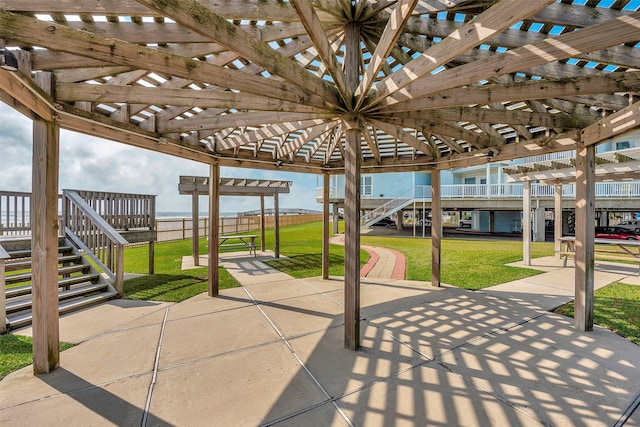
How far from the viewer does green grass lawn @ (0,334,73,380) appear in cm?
286

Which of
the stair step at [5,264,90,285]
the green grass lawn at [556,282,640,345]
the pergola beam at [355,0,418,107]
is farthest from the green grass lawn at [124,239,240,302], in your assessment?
the green grass lawn at [556,282,640,345]

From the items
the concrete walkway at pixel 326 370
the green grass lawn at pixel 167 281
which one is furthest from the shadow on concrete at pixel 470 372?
the green grass lawn at pixel 167 281

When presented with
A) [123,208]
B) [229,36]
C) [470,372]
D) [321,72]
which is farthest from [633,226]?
[123,208]

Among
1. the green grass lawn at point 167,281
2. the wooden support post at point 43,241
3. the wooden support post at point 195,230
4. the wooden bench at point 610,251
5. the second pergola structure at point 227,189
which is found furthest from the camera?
the second pergola structure at point 227,189

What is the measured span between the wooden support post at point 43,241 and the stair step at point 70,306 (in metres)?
1.70

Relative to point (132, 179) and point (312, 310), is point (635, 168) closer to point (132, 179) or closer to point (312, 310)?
point (312, 310)

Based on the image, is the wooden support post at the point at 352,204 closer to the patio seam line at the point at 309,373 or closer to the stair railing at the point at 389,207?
the patio seam line at the point at 309,373

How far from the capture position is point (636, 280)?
639 centimetres

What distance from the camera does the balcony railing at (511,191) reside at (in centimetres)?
1345

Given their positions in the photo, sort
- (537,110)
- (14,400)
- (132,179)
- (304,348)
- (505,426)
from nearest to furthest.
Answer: (505,426) → (14,400) → (304,348) → (537,110) → (132,179)

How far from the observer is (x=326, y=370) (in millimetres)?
2822

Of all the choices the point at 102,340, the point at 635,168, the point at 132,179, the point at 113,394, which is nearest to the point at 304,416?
the point at 113,394

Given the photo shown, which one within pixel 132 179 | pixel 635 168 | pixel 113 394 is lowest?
pixel 113 394

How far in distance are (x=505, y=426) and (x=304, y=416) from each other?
1.56 m
